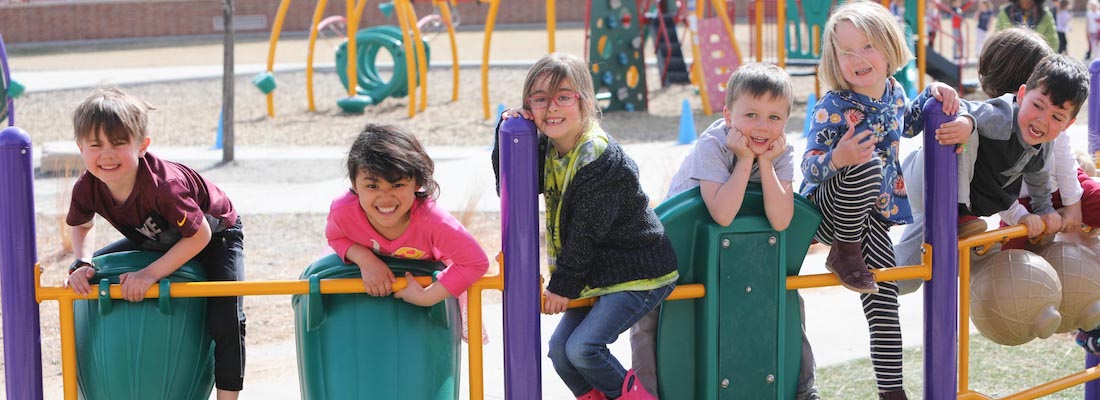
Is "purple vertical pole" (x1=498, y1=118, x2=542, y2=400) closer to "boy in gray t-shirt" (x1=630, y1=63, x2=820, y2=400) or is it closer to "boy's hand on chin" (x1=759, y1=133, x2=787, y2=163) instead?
"boy in gray t-shirt" (x1=630, y1=63, x2=820, y2=400)

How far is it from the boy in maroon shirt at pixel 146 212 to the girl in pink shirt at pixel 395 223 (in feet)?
1.31

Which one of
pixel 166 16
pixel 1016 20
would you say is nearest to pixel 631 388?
pixel 1016 20

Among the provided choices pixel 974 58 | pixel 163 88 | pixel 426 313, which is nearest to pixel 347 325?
pixel 426 313

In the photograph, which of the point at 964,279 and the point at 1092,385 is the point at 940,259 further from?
the point at 1092,385

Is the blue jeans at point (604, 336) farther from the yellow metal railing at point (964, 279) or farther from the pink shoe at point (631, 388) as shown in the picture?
the yellow metal railing at point (964, 279)

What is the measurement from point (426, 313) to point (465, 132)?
29.8 ft

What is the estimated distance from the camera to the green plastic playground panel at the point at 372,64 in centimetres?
1469

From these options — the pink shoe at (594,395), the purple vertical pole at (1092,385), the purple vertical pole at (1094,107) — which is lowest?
the purple vertical pole at (1092,385)

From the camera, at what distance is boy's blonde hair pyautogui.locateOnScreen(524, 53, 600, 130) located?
306cm

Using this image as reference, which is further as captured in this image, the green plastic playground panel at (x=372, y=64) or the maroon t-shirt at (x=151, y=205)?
the green plastic playground panel at (x=372, y=64)

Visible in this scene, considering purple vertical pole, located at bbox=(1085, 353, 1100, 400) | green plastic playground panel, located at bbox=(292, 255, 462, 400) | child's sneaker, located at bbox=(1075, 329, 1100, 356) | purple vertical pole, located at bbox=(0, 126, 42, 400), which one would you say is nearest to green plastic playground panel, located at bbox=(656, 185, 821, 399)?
green plastic playground panel, located at bbox=(292, 255, 462, 400)

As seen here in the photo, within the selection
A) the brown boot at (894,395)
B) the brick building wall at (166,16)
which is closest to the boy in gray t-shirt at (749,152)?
the brown boot at (894,395)

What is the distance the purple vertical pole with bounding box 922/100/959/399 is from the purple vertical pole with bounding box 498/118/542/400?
1101 mm

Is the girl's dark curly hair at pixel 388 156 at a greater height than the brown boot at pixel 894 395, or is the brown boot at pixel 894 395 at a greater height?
the girl's dark curly hair at pixel 388 156
